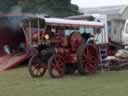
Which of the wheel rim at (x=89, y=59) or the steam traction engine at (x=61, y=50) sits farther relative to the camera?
the wheel rim at (x=89, y=59)

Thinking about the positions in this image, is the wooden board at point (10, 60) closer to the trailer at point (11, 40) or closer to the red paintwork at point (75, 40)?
the trailer at point (11, 40)

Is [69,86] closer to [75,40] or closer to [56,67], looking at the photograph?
[56,67]

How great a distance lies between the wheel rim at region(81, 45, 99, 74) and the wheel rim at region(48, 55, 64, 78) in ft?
3.05

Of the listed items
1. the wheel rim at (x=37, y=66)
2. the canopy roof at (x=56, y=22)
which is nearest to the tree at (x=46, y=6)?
the canopy roof at (x=56, y=22)

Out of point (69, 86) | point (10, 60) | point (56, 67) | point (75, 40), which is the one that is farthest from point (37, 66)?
point (10, 60)

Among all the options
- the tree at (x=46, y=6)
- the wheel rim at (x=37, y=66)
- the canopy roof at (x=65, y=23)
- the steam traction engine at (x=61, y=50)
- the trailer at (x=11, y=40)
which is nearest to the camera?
the canopy roof at (x=65, y=23)

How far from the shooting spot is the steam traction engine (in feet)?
52.0

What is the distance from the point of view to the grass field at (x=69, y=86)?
1172cm

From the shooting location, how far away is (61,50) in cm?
1634

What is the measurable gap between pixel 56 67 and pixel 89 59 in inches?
62.9

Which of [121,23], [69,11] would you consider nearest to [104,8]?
[69,11]

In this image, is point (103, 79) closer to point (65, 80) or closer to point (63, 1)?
point (65, 80)

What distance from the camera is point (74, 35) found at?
16.7m

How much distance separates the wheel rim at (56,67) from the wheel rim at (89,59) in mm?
930
